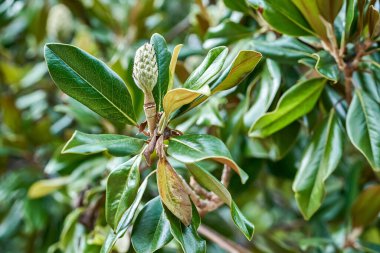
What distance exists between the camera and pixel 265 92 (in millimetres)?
794

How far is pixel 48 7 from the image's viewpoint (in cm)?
155

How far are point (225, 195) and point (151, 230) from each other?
12 cm

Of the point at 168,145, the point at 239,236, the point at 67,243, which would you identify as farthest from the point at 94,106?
the point at 239,236

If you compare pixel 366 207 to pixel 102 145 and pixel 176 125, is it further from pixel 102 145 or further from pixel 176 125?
pixel 102 145

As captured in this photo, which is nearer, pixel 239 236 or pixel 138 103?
pixel 138 103

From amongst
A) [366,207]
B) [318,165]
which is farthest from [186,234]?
[366,207]

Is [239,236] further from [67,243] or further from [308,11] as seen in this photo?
[308,11]

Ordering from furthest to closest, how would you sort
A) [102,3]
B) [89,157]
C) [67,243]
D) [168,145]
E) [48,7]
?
[48,7]
[102,3]
[89,157]
[67,243]
[168,145]

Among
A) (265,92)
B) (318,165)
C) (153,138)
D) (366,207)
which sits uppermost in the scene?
(153,138)

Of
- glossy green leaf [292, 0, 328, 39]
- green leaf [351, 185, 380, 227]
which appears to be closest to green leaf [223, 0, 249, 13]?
glossy green leaf [292, 0, 328, 39]

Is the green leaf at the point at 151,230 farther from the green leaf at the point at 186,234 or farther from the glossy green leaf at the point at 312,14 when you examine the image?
the glossy green leaf at the point at 312,14

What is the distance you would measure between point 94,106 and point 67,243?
1.29 ft

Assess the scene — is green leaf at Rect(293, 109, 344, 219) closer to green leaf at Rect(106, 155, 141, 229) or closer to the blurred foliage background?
the blurred foliage background

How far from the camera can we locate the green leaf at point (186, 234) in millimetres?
587
